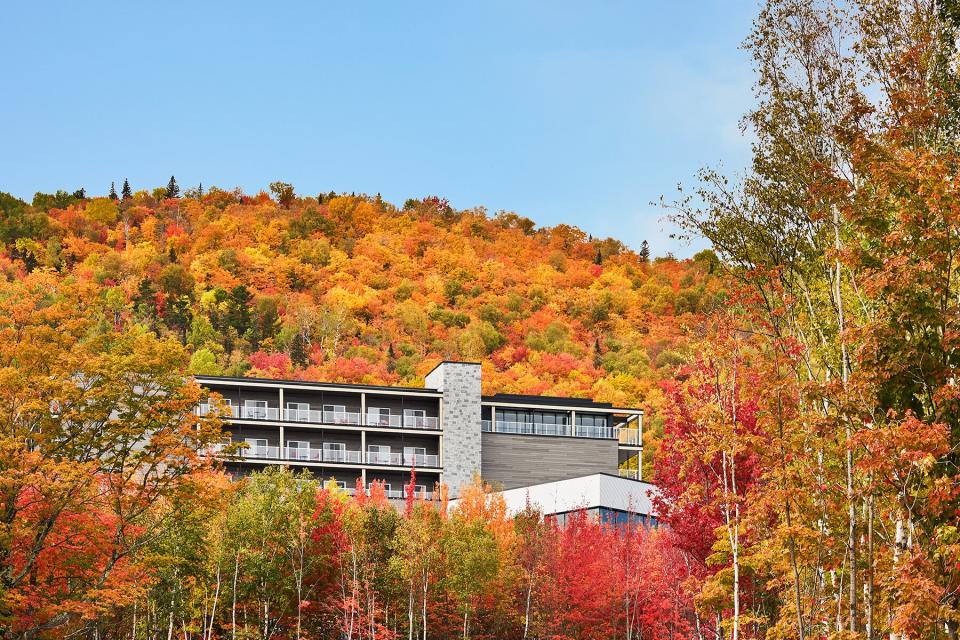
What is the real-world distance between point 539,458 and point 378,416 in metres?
12.0

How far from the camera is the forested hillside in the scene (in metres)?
121

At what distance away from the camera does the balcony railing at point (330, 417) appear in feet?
275

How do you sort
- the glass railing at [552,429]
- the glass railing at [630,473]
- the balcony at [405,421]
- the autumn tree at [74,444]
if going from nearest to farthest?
the autumn tree at [74,444], the balcony at [405,421], the glass railing at [552,429], the glass railing at [630,473]

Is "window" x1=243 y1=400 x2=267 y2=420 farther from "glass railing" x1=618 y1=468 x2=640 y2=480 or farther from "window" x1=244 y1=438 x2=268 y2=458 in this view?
"glass railing" x1=618 y1=468 x2=640 y2=480

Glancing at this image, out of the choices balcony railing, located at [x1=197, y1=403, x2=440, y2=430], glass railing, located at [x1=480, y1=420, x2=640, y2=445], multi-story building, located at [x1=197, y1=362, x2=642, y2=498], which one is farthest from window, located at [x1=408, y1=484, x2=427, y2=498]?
glass railing, located at [x1=480, y1=420, x2=640, y2=445]

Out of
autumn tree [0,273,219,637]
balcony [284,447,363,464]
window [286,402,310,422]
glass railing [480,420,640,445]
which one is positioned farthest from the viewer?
glass railing [480,420,640,445]

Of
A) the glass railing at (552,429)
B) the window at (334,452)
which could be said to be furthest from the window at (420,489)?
the glass railing at (552,429)

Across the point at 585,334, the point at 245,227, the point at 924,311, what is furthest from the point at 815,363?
the point at 245,227

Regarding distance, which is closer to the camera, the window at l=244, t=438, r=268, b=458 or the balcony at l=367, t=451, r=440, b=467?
the window at l=244, t=438, r=268, b=458

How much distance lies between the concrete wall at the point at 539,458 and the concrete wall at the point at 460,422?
195cm

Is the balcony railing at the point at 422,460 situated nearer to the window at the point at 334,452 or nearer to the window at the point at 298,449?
the window at the point at 334,452

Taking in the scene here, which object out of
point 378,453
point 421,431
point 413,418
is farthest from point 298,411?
point 421,431

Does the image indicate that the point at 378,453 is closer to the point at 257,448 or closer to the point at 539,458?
the point at 257,448

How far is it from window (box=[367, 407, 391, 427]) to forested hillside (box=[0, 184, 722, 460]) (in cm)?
2714
